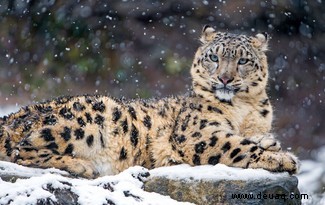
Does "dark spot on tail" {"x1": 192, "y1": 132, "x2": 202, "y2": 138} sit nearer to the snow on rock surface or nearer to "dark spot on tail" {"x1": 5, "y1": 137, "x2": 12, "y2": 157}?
the snow on rock surface

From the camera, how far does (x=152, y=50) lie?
15602 mm

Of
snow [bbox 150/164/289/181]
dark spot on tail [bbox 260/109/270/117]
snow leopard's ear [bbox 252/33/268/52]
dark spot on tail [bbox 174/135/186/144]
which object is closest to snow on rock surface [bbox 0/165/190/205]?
snow [bbox 150/164/289/181]

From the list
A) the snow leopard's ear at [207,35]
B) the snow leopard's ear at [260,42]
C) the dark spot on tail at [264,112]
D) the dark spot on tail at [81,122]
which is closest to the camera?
the dark spot on tail at [81,122]

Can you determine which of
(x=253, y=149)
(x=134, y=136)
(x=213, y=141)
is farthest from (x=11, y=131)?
(x=253, y=149)

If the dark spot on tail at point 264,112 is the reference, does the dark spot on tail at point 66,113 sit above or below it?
below

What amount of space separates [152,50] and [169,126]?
5917 millimetres

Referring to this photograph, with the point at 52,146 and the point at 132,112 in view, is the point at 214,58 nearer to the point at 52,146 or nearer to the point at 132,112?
the point at 132,112

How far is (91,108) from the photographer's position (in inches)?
381

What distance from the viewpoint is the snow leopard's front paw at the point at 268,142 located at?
8961mm

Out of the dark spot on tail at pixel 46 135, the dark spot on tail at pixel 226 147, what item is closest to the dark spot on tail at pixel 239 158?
the dark spot on tail at pixel 226 147

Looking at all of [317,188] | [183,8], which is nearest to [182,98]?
[317,188]

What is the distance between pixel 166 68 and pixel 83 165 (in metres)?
6.23

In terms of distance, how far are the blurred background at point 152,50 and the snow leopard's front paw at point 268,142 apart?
5762 mm

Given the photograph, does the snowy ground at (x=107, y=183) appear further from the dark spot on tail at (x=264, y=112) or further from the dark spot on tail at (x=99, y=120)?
the dark spot on tail at (x=264, y=112)
